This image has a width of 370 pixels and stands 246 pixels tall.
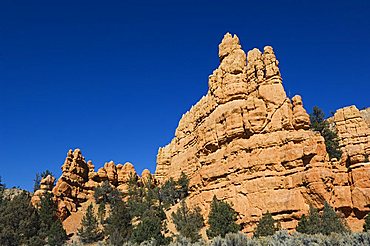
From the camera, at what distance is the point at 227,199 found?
153 feet

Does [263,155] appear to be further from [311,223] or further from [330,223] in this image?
[330,223]

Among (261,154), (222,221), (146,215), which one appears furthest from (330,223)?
(146,215)

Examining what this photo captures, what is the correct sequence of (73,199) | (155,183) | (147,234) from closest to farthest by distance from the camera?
(147,234) < (73,199) < (155,183)

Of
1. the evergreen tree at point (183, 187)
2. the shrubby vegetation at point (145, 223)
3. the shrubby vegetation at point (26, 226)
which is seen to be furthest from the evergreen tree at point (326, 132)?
the shrubby vegetation at point (26, 226)

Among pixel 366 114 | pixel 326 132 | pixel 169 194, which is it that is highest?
pixel 366 114

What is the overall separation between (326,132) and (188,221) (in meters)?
27.3

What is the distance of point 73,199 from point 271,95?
4368 cm

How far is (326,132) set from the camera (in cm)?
5609

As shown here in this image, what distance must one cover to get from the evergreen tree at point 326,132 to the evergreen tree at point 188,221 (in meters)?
22.3

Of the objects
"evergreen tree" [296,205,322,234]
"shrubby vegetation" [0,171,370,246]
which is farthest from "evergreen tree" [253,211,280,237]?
"evergreen tree" [296,205,322,234]

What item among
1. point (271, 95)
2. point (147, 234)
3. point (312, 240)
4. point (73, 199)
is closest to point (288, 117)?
point (271, 95)

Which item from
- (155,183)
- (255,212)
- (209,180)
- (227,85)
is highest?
(227,85)

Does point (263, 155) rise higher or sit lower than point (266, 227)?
higher

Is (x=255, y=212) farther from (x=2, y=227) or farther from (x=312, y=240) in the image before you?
(x=2, y=227)
